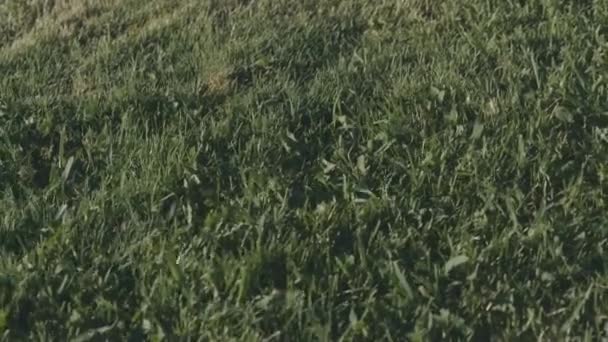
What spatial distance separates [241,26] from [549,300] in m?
2.26

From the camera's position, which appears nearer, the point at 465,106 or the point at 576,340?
the point at 576,340

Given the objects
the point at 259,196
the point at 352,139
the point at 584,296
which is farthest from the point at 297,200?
the point at 584,296

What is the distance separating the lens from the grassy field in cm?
306

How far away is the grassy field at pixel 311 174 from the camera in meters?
3.06

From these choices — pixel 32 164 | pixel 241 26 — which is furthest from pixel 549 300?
pixel 241 26

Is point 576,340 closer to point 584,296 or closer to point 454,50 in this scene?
point 584,296

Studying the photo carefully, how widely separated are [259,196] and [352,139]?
502 mm

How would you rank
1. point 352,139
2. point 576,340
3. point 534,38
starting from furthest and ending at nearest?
point 534,38
point 352,139
point 576,340

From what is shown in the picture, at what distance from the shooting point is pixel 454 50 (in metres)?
4.39

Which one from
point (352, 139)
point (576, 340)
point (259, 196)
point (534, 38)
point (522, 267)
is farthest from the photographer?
point (534, 38)

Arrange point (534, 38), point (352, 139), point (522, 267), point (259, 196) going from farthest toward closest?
1. point (534, 38)
2. point (352, 139)
3. point (259, 196)
4. point (522, 267)

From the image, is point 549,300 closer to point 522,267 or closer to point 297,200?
point 522,267

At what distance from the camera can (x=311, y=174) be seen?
3691 mm

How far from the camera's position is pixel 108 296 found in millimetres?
3168
